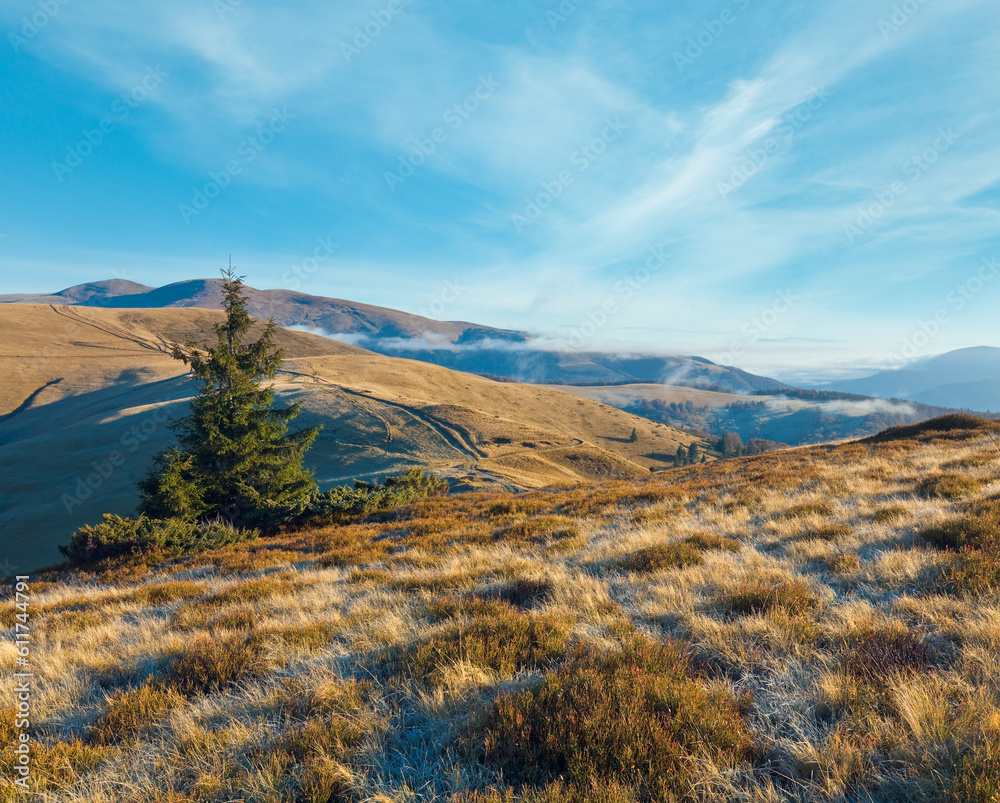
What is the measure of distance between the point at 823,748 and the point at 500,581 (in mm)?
5365

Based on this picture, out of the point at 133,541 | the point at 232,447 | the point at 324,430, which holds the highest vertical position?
the point at 232,447

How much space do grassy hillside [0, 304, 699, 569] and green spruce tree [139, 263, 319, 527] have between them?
28.5 meters

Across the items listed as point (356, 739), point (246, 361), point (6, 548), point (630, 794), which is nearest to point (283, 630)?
point (356, 739)

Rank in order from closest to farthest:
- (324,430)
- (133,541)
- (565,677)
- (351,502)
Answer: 1. (565,677)
2. (133,541)
3. (351,502)
4. (324,430)

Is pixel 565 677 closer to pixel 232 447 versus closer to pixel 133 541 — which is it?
pixel 133 541

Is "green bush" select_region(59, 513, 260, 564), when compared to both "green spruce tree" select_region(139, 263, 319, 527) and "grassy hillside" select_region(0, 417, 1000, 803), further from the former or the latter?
"grassy hillside" select_region(0, 417, 1000, 803)

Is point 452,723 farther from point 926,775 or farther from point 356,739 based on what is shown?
point 926,775

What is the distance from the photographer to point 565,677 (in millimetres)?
3992

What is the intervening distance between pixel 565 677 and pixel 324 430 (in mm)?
79198

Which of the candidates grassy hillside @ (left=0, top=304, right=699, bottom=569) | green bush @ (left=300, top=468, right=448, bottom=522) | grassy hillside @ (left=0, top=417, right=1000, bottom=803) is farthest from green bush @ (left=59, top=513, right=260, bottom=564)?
grassy hillside @ (left=0, top=304, right=699, bottom=569)

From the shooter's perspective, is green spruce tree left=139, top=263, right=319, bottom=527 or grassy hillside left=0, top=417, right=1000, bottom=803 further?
green spruce tree left=139, top=263, right=319, bottom=527

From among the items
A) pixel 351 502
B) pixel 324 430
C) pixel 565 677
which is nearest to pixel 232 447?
pixel 351 502

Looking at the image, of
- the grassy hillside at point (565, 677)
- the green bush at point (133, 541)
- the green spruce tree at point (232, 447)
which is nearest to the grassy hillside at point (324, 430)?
the green spruce tree at point (232, 447)

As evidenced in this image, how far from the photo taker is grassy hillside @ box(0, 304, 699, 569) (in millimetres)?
55812
